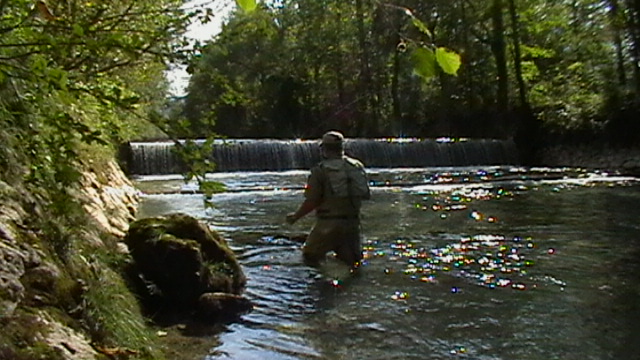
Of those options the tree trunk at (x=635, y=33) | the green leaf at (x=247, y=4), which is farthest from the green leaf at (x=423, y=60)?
the tree trunk at (x=635, y=33)

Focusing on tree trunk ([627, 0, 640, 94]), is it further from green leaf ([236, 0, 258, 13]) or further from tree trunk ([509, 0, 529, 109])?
green leaf ([236, 0, 258, 13])

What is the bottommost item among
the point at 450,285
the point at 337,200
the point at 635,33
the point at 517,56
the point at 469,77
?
the point at 450,285

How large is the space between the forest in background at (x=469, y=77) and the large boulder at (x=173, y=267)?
10.3 metres

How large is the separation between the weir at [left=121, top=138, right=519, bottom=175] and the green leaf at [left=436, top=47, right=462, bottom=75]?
24.7 metres

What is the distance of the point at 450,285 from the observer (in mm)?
7168

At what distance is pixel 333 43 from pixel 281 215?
31.8 meters

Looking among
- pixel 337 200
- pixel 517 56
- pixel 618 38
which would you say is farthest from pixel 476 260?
pixel 517 56

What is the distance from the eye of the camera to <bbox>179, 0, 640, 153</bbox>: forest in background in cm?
2612

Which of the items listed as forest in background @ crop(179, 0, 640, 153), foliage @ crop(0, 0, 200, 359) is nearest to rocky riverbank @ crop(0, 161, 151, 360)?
foliage @ crop(0, 0, 200, 359)

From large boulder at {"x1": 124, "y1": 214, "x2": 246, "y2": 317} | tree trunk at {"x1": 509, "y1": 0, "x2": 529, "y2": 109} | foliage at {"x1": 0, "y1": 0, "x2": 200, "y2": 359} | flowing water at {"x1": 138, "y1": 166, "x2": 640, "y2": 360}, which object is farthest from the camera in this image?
tree trunk at {"x1": 509, "y1": 0, "x2": 529, "y2": 109}

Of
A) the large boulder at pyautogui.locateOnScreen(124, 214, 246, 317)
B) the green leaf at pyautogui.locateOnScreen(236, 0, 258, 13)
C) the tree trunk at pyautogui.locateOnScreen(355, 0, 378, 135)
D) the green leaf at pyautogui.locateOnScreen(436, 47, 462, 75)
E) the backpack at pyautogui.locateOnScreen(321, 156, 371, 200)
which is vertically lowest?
the large boulder at pyautogui.locateOnScreen(124, 214, 246, 317)

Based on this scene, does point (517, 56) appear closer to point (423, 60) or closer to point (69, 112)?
point (69, 112)

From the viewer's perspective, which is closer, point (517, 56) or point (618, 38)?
point (618, 38)

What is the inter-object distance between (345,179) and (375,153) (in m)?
20.6
